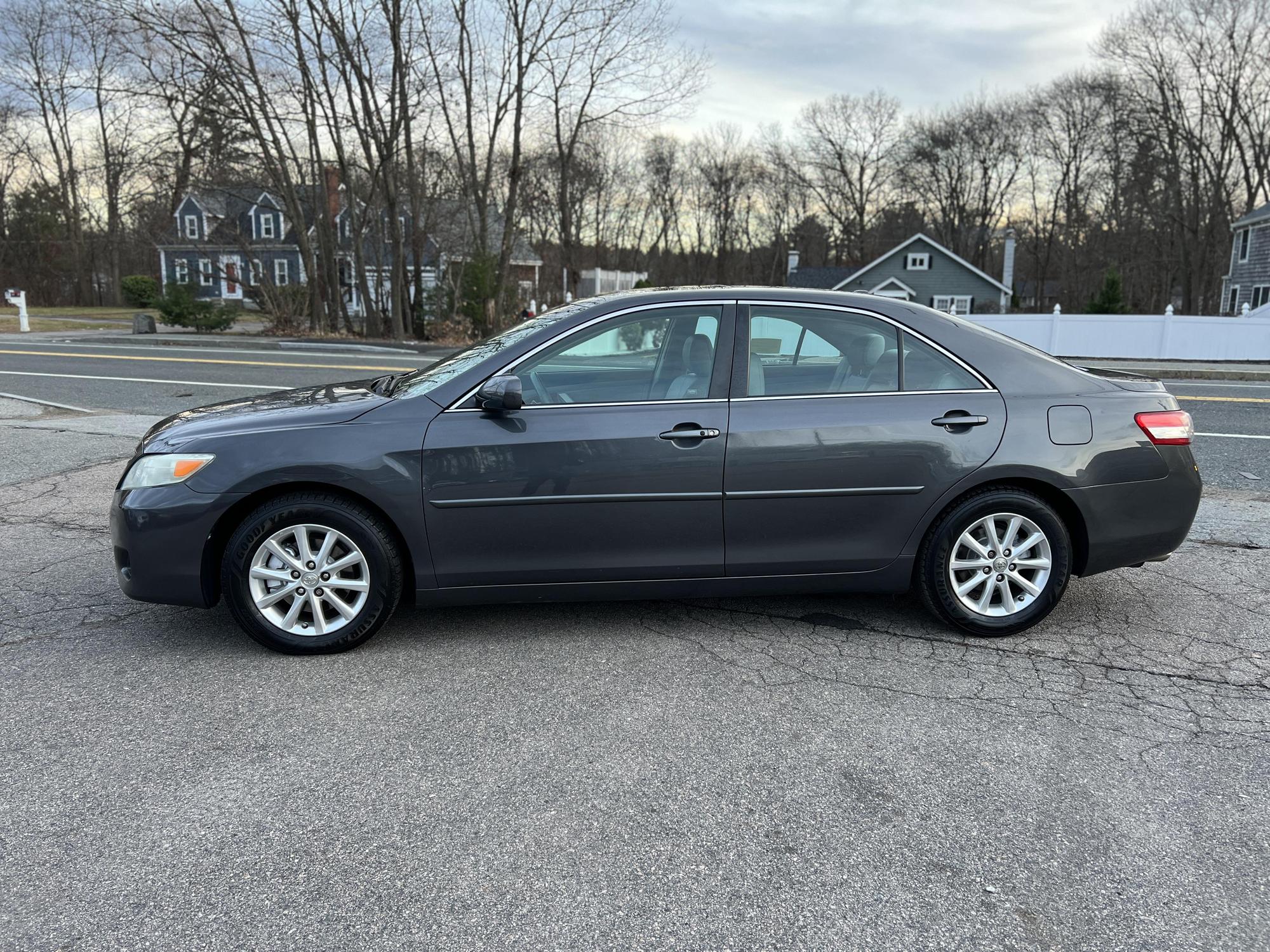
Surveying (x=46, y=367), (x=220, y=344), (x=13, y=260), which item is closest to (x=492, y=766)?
(x=46, y=367)

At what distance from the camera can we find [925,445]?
409cm

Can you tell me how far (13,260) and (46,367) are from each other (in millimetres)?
43286

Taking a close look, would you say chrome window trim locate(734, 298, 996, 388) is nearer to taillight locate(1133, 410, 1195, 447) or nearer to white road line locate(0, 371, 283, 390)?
taillight locate(1133, 410, 1195, 447)

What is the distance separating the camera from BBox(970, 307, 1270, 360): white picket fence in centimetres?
2264

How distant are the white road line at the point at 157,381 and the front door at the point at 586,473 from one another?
10540 mm

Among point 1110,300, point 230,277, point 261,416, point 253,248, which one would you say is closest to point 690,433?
point 261,416

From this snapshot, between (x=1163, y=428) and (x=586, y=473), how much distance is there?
271 centimetres

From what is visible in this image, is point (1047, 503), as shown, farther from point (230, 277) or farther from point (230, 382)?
point (230, 277)

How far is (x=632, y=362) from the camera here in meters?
4.19

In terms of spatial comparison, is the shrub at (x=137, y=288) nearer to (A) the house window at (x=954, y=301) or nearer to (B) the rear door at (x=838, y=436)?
(A) the house window at (x=954, y=301)

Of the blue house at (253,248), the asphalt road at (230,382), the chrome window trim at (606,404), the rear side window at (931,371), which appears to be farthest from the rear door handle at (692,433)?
the blue house at (253,248)

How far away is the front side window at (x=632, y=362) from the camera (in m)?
4.07

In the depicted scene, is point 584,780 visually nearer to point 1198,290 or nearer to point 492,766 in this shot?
point 492,766

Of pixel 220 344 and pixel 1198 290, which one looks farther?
pixel 1198 290
